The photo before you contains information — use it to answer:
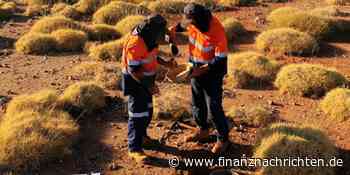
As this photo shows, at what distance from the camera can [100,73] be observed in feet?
37.5

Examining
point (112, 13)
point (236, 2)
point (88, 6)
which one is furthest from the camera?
point (88, 6)

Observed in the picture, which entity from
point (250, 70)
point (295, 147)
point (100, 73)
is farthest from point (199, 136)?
point (100, 73)

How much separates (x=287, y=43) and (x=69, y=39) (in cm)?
579

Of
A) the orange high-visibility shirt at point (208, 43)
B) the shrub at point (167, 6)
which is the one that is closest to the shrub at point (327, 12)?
the shrub at point (167, 6)

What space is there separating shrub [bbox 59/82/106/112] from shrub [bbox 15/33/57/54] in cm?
436

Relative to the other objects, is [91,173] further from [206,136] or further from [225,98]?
[225,98]

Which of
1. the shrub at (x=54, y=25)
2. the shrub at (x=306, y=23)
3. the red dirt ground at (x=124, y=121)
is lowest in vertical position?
the red dirt ground at (x=124, y=121)

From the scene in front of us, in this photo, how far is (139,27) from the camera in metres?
7.09

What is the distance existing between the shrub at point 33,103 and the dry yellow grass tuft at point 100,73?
1.65 meters

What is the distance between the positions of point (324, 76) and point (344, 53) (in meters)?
3.27

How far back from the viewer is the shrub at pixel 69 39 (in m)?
14.1

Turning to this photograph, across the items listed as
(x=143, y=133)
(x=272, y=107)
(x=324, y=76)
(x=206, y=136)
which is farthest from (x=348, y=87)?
(x=143, y=133)

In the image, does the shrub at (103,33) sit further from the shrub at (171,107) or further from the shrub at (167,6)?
the shrub at (171,107)

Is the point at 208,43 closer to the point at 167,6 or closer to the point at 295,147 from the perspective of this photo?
the point at 295,147
